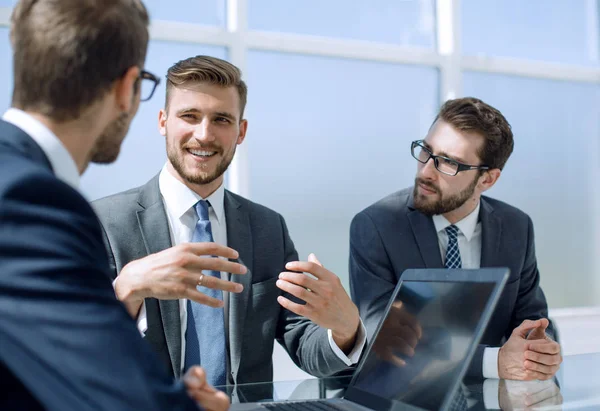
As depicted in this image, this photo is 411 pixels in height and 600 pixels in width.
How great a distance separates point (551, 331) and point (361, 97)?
97.0 inches

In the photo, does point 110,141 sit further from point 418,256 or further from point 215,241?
point 418,256

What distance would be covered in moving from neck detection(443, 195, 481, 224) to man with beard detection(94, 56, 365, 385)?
0.72 meters

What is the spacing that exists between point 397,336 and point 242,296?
0.77 m

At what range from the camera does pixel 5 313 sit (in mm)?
772

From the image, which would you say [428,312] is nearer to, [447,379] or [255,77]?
[447,379]

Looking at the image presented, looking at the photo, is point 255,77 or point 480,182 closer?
point 480,182

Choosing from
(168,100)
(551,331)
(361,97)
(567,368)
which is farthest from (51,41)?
(361,97)

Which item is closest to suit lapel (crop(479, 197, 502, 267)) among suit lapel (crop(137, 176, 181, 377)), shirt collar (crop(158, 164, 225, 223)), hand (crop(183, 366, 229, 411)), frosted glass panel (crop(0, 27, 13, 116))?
shirt collar (crop(158, 164, 225, 223))

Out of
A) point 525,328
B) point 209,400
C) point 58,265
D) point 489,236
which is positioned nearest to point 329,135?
point 489,236

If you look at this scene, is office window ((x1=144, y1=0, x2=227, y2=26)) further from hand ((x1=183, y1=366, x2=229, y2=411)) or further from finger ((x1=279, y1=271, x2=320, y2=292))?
hand ((x1=183, y1=366, x2=229, y2=411))

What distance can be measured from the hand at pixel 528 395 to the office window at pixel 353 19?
9.59 feet

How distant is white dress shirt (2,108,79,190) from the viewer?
3.24 ft

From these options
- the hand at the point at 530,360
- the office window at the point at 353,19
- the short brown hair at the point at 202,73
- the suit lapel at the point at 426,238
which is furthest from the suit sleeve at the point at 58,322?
the office window at the point at 353,19

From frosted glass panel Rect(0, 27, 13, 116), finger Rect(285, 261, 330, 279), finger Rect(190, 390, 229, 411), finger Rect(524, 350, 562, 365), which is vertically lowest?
finger Rect(524, 350, 562, 365)
